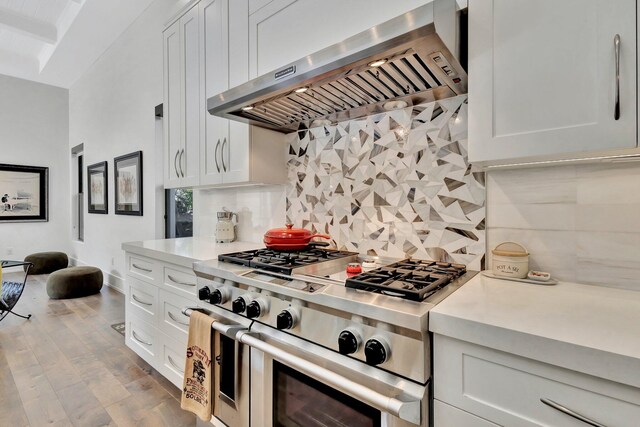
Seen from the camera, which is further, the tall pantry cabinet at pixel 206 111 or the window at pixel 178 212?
the window at pixel 178 212

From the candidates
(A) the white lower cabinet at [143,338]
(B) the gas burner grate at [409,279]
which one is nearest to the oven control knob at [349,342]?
(B) the gas burner grate at [409,279]

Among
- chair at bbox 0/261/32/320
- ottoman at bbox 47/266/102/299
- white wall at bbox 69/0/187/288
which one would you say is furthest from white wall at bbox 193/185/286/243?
ottoman at bbox 47/266/102/299

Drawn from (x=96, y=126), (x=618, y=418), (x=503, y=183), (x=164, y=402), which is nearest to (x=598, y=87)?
(x=503, y=183)

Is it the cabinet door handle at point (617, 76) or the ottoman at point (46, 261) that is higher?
the cabinet door handle at point (617, 76)

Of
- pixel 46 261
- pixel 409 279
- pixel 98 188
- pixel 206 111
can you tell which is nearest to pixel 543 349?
pixel 409 279

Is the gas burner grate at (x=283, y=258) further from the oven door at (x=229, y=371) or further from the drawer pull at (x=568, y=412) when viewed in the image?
the drawer pull at (x=568, y=412)

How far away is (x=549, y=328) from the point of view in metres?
0.75

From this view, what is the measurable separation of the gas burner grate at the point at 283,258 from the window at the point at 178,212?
6.55ft

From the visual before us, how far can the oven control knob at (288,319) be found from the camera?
3.79 feet

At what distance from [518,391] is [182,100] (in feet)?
8.79

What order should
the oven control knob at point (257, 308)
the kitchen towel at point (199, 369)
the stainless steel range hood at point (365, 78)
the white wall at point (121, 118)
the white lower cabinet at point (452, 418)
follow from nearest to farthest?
the white lower cabinet at point (452, 418), the stainless steel range hood at point (365, 78), the oven control knob at point (257, 308), the kitchen towel at point (199, 369), the white wall at point (121, 118)

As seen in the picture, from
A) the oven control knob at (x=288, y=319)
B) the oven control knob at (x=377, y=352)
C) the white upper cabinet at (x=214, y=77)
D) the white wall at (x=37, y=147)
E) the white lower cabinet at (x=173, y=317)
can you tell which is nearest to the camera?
the oven control knob at (x=377, y=352)

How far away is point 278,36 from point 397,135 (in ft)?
2.80

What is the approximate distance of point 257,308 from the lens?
1.29 m
